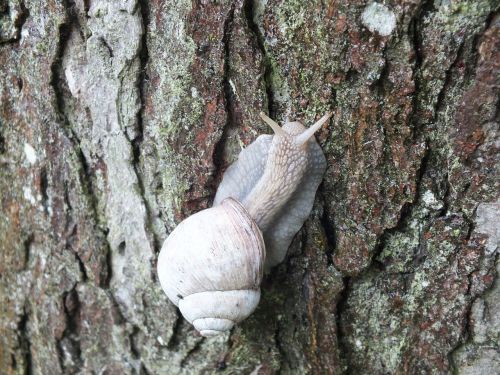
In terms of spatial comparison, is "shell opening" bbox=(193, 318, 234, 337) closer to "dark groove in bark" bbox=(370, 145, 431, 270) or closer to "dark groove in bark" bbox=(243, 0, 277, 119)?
"dark groove in bark" bbox=(370, 145, 431, 270)

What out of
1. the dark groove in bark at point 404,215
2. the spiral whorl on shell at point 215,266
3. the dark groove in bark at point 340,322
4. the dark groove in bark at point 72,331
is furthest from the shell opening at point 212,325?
the dark groove in bark at point 72,331

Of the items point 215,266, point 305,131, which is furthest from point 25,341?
point 305,131

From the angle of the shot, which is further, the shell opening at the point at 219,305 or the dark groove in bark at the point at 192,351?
the dark groove in bark at the point at 192,351

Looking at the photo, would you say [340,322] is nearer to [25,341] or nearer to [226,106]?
[226,106]

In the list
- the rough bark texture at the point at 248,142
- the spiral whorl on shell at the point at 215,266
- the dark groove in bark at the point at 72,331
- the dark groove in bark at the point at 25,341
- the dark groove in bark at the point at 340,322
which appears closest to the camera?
the rough bark texture at the point at 248,142

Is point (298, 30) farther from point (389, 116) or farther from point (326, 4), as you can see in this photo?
point (389, 116)

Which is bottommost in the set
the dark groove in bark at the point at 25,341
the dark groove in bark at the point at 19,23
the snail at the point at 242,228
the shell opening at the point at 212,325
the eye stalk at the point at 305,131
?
the dark groove in bark at the point at 25,341

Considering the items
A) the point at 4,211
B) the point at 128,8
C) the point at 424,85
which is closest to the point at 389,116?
the point at 424,85

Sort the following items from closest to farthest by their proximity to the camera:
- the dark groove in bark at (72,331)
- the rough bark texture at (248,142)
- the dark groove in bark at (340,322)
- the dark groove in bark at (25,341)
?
the rough bark texture at (248,142)
the dark groove in bark at (340,322)
the dark groove in bark at (72,331)
the dark groove in bark at (25,341)

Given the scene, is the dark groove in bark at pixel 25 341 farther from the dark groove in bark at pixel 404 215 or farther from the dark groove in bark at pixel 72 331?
the dark groove in bark at pixel 404 215
